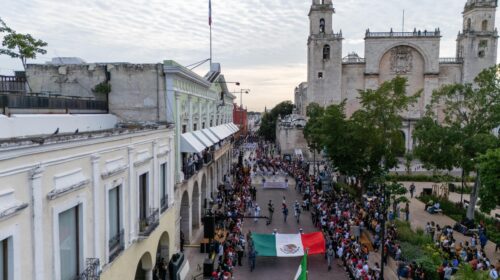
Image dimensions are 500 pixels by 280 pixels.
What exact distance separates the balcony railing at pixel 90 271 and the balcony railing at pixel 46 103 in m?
5.06

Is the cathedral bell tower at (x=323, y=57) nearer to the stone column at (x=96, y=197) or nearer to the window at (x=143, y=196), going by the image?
the window at (x=143, y=196)

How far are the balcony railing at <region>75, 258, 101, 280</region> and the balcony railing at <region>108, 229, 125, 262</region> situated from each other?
113 centimetres

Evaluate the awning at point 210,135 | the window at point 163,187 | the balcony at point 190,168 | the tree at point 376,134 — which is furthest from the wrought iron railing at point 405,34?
the window at point 163,187

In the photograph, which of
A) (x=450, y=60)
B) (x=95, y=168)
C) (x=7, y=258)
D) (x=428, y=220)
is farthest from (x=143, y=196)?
(x=450, y=60)

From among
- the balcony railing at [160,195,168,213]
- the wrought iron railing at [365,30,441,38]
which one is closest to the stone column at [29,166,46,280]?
the balcony railing at [160,195,168,213]

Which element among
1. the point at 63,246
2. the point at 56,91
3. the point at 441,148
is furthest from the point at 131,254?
the point at 441,148

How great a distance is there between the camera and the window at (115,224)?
34.4 feet

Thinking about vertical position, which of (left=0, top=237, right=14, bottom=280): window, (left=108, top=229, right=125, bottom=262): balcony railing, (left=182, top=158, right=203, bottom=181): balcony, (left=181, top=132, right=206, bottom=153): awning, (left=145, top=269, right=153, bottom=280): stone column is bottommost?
(left=145, top=269, right=153, bottom=280): stone column

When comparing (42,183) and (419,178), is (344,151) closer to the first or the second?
(419,178)

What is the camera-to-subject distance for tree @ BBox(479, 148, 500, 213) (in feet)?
54.3

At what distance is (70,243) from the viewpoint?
852cm

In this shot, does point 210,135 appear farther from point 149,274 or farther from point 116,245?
point 116,245

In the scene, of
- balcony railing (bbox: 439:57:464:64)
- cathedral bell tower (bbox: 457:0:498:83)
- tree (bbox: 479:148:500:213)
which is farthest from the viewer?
balcony railing (bbox: 439:57:464:64)

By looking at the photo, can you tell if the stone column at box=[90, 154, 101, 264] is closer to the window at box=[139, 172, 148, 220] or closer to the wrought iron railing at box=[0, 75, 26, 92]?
the window at box=[139, 172, 148, 220]
